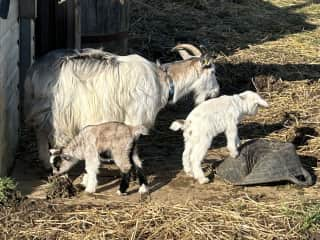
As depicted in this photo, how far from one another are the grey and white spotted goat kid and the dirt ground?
6.4 inches

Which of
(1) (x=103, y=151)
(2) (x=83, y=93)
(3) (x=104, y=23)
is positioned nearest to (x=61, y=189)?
(1) (x=103, y=151)

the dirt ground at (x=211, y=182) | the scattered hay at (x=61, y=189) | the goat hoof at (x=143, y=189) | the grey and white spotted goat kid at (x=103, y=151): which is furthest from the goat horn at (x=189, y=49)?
the scattered hay at (x=61, y=189)

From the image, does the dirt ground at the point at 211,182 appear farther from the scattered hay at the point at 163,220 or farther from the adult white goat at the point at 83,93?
the adult white goat at the point at 83,93

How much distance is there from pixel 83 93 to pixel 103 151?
728 mm

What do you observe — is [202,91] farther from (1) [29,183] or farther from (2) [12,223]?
(2) [12,223]

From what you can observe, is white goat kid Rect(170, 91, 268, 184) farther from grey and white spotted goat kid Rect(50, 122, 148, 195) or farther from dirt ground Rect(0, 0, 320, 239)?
grey and white spotted goat kid Rect(50, 122, 148, 195)

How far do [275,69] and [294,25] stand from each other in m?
3.75

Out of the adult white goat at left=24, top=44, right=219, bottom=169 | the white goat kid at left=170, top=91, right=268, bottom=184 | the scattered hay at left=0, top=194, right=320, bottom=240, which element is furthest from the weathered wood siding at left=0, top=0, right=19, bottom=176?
the white goat kid at left=170, top=91, right=268, bottom=184

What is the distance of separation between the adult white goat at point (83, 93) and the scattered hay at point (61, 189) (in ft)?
2.01

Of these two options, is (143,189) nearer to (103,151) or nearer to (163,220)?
(103,151)

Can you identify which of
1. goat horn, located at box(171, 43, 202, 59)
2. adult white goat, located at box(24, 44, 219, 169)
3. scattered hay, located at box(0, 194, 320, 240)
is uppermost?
goat horn, located at box(171, 43, 202, 59)

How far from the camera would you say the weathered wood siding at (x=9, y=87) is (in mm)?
6633

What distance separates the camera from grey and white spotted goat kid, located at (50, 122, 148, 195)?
6.40 metres

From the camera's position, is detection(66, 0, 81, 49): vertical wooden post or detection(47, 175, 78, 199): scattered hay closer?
detection(47, 175, 78, 199): scattered hay
